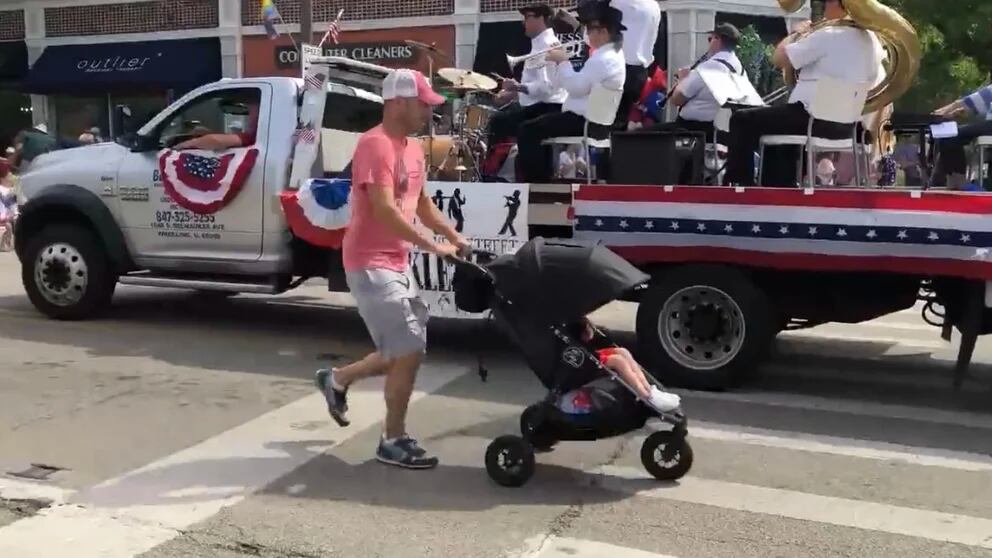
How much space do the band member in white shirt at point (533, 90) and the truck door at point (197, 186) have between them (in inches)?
77.0

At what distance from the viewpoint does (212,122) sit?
361 inches

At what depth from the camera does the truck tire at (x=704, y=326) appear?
702 centimetres

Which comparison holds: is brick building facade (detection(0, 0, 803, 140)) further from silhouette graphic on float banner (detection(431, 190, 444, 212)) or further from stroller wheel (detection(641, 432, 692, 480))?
stroller wheel (detection(641, 432, 692, 480))

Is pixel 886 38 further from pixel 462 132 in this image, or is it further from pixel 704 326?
pixel 462 132

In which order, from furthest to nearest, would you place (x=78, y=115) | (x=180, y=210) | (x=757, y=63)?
(x=78, y=115) < (x=757, y=63) < (x=180, y=210)

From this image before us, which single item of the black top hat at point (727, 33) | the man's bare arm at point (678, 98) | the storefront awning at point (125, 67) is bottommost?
the man's bare arm at point (678, 98)

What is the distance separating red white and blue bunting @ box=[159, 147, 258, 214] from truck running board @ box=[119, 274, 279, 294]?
0.57 meters

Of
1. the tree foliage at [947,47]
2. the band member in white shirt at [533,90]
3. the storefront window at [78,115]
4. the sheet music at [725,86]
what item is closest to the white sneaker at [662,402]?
the sheet music at [725,86]

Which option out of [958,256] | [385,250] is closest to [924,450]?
[958,256]

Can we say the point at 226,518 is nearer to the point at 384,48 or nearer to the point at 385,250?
the point at 385,250

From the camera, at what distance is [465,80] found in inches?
375

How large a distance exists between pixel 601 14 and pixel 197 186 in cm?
347

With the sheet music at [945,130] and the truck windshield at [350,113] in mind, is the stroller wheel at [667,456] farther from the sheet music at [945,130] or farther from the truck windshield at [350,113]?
the truck windshield at [350,113]

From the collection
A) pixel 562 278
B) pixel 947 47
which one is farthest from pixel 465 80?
pixel 947 47
